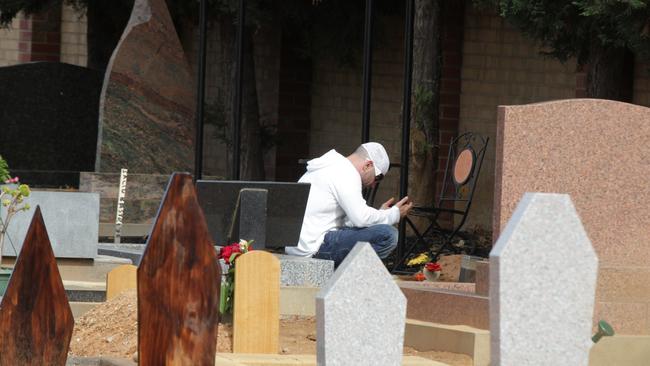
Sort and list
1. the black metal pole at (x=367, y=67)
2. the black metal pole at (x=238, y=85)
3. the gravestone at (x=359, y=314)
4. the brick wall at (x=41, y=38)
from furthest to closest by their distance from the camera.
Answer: the brick wall at (x=41, y=38) → the black metal pole at (x=238, y=85) → the black metal pole at (x=367, y=67) → the gravestone at (x=359, y=314)

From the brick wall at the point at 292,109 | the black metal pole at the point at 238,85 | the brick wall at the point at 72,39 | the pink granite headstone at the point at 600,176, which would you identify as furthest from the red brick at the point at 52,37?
the pink granite headstone at the point at 600,176

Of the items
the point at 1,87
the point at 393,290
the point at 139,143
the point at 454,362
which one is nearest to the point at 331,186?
the point at 454,362

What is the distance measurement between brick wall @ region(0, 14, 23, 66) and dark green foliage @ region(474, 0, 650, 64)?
12.9m

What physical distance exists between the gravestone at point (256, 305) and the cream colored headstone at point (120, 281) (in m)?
1.13

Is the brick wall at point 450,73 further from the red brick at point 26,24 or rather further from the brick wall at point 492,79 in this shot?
the red brick at point 26,24

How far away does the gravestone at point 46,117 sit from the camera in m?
16.4

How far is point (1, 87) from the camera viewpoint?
16.4 meters

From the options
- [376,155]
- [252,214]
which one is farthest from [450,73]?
[252,214]

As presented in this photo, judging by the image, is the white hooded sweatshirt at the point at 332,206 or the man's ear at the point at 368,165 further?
the man's ear at the point at 368,165

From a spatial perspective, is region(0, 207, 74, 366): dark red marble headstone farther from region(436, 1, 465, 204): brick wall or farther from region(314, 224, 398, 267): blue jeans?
region(436, 1, 465, 204): brick wall

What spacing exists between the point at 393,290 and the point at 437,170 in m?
10.9

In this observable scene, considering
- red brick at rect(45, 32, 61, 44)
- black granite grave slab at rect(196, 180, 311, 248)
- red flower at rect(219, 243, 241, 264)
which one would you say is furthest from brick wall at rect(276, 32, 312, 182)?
red flower at rect(219, 243, 241, 264)

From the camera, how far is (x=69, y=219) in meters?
10.1

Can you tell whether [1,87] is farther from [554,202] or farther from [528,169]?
[554,202]
